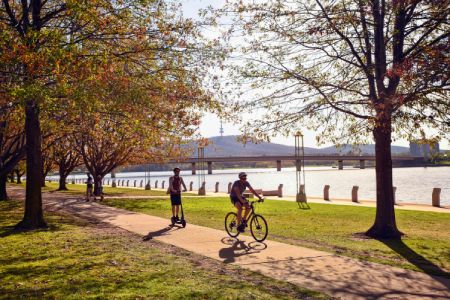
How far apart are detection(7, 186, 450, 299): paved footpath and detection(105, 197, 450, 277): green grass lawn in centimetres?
82

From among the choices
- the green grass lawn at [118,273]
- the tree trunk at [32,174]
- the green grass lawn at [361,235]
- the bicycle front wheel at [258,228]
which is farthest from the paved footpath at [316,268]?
the tree trunk at [32,174]

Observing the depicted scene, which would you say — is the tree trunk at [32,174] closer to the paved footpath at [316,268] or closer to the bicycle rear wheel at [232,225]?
the paved footpath at [316,268]

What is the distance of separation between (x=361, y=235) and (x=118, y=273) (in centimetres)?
835

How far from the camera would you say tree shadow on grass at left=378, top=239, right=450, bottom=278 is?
8832 millimetres

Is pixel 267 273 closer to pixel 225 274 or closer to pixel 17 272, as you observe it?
pixel 225 274

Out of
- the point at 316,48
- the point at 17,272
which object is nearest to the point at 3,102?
the point at 17,272

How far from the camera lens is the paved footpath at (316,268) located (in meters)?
7.29

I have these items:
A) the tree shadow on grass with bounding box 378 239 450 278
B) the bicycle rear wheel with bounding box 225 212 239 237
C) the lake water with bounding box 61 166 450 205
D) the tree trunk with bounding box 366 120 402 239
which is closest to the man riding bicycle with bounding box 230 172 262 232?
the bicycle rear wheel with bounding box 225 212 239 237

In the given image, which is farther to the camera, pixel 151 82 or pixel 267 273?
pixel 151 82

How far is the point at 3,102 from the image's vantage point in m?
16.4

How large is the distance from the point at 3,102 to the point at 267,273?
1221 cm

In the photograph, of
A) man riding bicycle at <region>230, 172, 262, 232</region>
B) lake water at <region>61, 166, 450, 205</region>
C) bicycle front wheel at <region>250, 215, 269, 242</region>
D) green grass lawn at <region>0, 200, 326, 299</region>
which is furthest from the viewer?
lake water at <region>61, 166, 450, 205</region>

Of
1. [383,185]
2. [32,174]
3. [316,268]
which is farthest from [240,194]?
[32,174]

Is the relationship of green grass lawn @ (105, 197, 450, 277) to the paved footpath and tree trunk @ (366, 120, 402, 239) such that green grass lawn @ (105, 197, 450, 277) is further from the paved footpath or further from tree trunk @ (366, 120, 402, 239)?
the paved footpath
